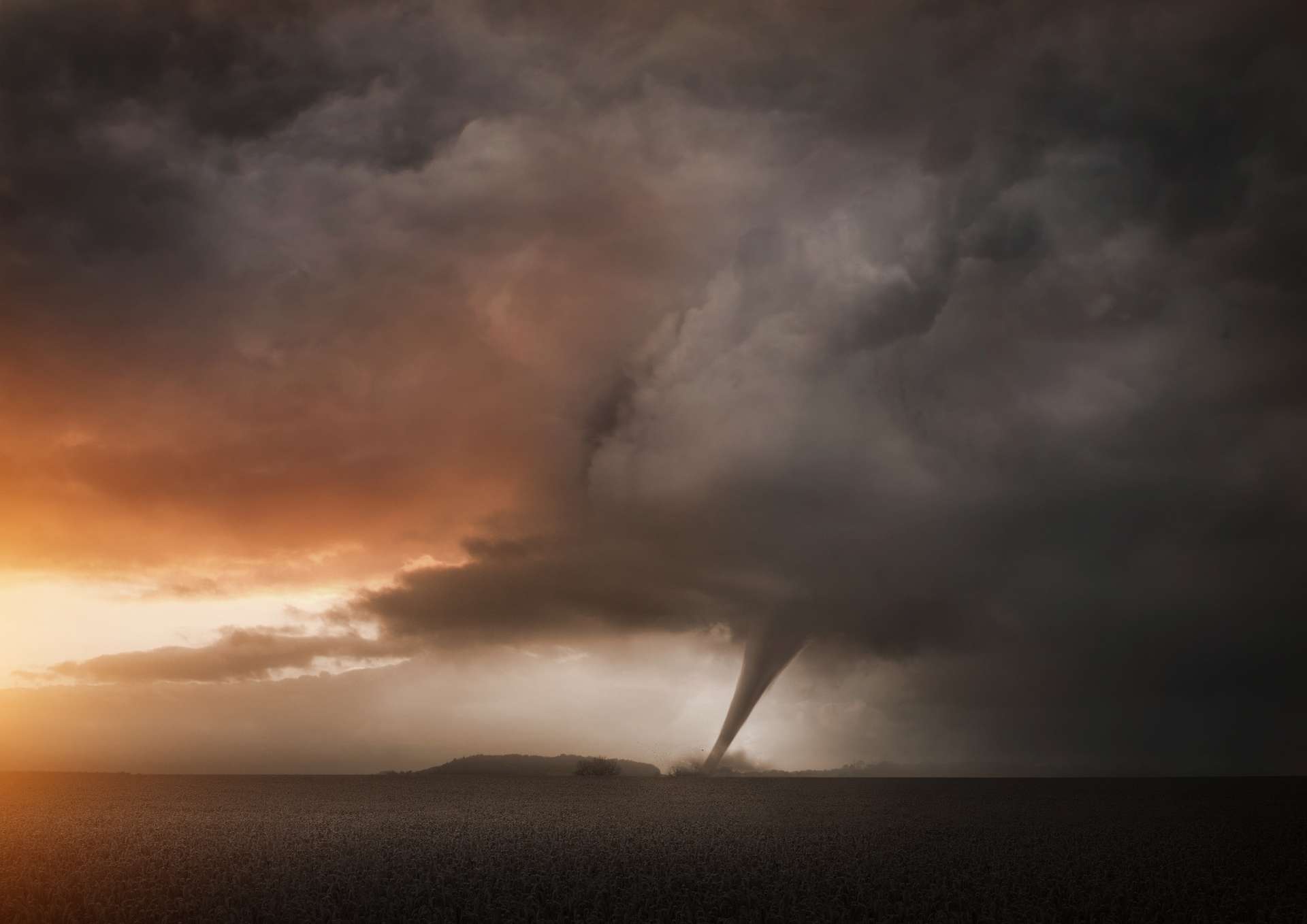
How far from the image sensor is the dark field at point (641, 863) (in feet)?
110

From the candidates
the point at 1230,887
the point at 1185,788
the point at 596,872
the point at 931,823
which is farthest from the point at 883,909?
the point at 1185,788

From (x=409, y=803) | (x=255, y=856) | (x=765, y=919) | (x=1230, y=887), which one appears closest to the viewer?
(x=765, y=919)

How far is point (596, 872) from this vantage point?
40.5 m

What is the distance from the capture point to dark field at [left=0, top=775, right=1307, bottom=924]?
33.6m

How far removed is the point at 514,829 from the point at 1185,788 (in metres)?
126

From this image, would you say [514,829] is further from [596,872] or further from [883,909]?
[883,909]

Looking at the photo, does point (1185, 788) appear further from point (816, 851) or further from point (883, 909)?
point (883, 909)

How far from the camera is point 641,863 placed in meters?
43.5

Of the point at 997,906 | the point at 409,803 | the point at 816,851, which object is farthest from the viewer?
the point at 409,803

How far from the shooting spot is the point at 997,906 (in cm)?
3506

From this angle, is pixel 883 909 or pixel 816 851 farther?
pixel 816 851

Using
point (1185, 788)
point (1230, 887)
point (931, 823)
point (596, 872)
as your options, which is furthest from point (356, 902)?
point (1185, 788)

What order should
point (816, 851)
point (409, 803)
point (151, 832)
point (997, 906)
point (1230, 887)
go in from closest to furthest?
point (997, 906), point (1230, 887), point (816, 851), point (151, 832), point (409, 803)

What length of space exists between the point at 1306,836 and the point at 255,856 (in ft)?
221
